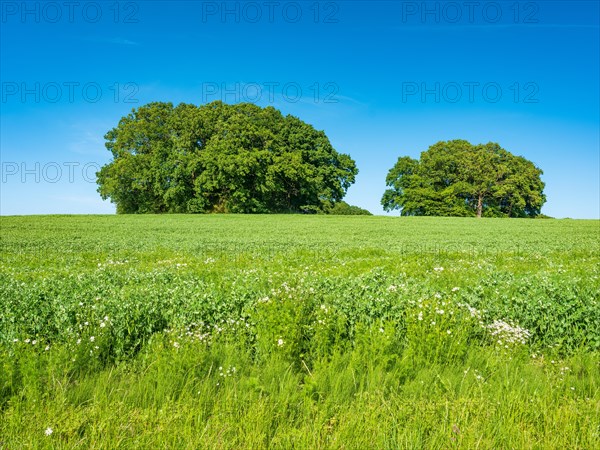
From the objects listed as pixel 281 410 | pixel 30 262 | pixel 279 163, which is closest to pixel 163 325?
pixel 281 410

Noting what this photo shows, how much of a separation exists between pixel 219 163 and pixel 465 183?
51472mm

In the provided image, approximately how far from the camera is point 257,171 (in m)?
61.9

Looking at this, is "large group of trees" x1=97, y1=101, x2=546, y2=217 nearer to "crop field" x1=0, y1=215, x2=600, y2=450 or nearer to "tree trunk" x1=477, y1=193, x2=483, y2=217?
"tree trunk" x1=477, y1=193, x2=483, y2=217

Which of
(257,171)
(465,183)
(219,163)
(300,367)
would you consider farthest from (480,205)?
(300,367)

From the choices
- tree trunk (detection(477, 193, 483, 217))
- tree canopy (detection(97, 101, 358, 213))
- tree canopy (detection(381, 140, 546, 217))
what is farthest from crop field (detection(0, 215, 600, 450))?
tree trunk (detection(477, 193, 483, 217))

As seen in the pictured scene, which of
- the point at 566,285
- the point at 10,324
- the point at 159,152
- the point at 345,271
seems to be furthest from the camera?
the point at 159,152

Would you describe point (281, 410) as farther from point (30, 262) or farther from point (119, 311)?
point (30, 262)

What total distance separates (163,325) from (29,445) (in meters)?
2.84

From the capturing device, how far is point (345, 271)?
1172cm

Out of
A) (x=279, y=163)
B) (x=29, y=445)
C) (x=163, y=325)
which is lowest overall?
(x=29, y=445)

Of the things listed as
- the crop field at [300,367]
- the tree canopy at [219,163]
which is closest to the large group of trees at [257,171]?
the tree canopy at [219,163]

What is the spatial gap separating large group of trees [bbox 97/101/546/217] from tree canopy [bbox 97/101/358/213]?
16 cm

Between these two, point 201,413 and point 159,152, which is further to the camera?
point 159,152

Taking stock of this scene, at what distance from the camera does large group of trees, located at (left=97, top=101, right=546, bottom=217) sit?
202ft
